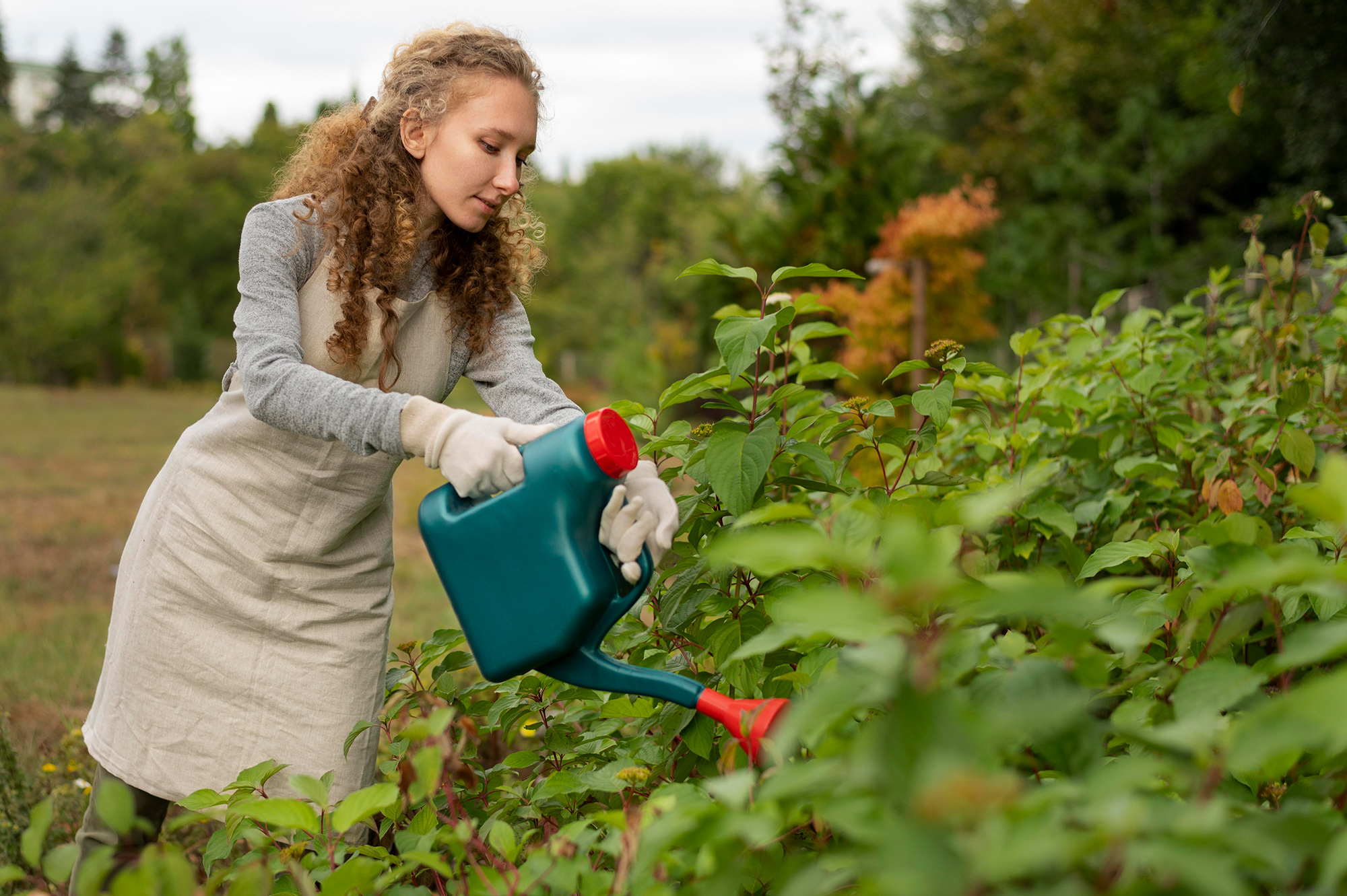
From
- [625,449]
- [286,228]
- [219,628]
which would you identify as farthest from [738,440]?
[219,628]

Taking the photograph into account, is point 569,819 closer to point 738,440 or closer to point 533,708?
point 533,708

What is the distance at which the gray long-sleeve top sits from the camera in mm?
1351

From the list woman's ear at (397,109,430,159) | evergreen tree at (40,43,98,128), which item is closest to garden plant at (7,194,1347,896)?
woman's ear at (397,109,430,159)

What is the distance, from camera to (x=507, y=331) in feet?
5.92

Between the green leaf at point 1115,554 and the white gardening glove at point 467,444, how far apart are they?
2.34 ft

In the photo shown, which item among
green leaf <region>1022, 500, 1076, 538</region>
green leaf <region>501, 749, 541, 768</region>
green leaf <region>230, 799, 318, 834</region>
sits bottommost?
green leaf <region>501, 749, 541, 768</region>

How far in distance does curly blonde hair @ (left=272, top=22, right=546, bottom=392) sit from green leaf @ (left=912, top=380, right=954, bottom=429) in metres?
0.80

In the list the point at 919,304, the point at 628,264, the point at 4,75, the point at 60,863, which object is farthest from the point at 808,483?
the point at 4,75

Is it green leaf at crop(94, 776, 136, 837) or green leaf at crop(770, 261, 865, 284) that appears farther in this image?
green leaf at crop(770, 261, 865, 284)

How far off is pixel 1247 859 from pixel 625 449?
0.85 meters

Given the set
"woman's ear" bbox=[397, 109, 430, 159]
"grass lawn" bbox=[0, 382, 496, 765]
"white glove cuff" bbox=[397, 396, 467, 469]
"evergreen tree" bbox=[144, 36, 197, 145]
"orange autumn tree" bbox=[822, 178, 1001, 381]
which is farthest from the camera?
"evergreen tree" bbox=[144, 36, 197, 145]

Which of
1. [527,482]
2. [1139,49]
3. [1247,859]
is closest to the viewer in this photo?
[1247,859]

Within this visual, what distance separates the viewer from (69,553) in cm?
586

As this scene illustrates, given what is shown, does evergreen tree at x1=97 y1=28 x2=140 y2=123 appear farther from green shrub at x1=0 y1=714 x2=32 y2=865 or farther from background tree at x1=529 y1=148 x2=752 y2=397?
green shrub at x1=0 y1=714 x2=32 y2=865
